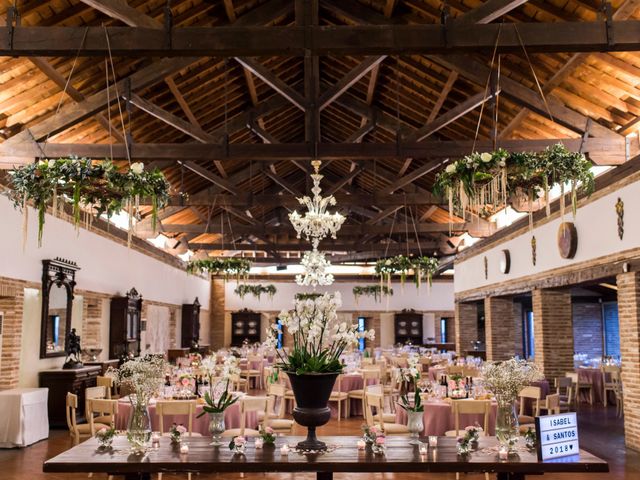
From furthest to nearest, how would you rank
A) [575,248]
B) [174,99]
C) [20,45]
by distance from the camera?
[174,99] < [575,248] < [20,45]

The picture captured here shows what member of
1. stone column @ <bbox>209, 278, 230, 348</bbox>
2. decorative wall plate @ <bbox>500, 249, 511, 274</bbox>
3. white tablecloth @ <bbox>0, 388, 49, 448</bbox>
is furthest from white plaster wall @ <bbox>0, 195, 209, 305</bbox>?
decorative wall plate @ <bbox>500, 249, 511, 274</bbox>

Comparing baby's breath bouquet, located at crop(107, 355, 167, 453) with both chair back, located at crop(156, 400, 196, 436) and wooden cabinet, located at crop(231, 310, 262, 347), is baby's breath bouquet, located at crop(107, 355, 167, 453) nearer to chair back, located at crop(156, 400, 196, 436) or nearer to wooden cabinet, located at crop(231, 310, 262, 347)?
chair back, located at crop(156, 400, 196, 436)

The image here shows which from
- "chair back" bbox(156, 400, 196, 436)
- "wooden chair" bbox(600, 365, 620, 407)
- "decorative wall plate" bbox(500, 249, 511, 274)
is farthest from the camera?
"decorative wall plate" bbox(500, 249, 511, 274)

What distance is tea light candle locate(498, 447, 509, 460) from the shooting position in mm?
4043

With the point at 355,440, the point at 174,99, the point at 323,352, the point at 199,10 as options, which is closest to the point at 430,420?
the point at 355,440

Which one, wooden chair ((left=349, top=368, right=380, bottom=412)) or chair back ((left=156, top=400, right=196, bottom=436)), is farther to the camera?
wooden chair ((left=349, top=368, right=380, bottom=412))

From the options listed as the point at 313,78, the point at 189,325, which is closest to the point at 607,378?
the point at 313,78

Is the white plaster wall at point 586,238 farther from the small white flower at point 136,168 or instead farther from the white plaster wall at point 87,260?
the white plaster wall at point 87,260

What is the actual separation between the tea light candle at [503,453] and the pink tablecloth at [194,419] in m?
3.71

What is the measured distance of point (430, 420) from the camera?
288 inches

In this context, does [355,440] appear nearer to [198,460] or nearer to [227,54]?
[198,460]

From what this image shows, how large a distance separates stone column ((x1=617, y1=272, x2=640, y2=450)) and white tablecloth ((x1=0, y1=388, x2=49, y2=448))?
7.83 m

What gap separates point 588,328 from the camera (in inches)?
702

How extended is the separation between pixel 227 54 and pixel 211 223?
525 inches
